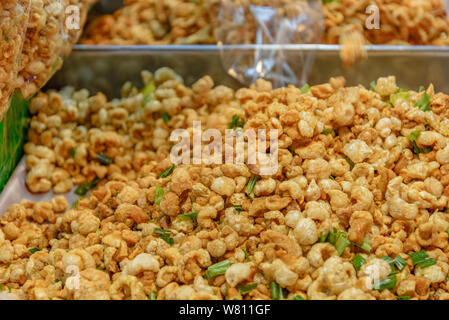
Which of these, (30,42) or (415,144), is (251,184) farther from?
(30,42)

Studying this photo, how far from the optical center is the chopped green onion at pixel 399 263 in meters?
1.25

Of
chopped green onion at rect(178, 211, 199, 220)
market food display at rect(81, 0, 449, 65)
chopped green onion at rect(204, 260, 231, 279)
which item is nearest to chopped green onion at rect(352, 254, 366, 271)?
chopped green onion at rect(204, 260, 231, 279)

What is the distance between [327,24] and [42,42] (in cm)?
129

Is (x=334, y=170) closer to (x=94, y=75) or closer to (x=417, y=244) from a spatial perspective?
(x=417, y=244)

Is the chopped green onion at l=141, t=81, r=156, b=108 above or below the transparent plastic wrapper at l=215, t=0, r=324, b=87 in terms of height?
below

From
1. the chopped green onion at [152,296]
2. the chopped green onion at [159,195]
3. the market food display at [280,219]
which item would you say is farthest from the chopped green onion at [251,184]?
the chopped green onion at [152,296]

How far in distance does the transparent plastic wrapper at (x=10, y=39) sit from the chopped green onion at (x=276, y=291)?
921mm

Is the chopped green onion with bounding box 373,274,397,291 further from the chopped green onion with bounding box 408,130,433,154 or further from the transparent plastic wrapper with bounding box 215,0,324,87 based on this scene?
the transparent plastic wrapper with bounding box 215,0,324,87

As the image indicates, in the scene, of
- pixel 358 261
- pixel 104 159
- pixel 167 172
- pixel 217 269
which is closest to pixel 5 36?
pixel 167 172

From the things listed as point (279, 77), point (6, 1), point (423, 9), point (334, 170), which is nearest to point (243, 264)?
point (334, 170)

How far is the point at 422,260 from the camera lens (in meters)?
1.29

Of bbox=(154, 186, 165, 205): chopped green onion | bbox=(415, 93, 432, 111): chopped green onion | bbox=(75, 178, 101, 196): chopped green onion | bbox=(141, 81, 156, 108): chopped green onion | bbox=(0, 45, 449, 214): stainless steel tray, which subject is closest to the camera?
bbox=(154, 186, 165, 205): chopped green onion

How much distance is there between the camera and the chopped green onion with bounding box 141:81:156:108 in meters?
2.08

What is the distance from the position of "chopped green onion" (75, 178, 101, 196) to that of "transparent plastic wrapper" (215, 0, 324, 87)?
0.74 m
